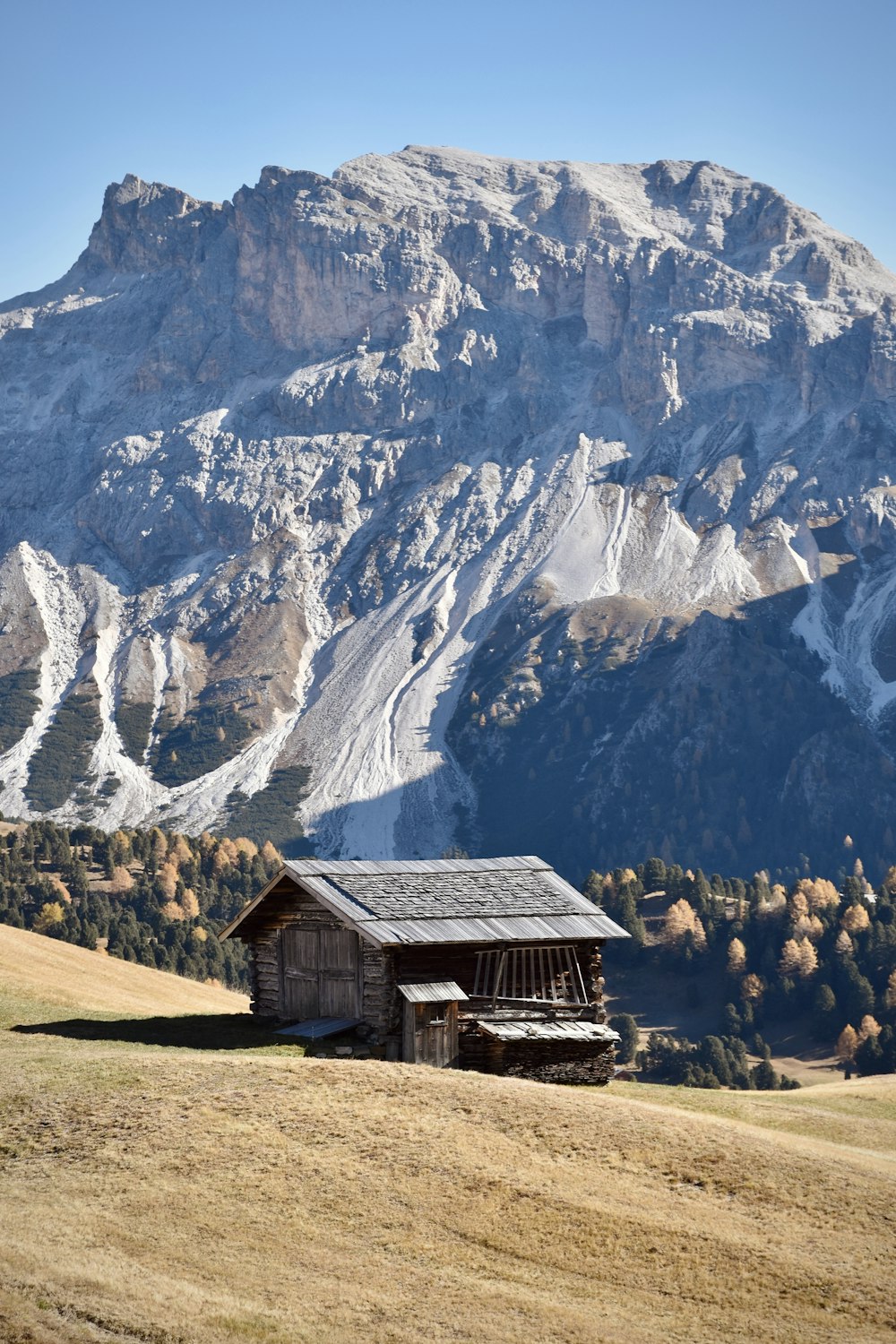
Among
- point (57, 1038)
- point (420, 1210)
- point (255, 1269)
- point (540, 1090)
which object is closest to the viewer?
point (255, 1269)

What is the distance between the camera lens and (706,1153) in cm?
4003

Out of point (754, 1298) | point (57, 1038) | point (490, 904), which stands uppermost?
point (490, 904)

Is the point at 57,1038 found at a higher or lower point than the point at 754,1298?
higher

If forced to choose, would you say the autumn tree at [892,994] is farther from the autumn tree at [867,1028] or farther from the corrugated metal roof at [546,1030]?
the corrugated metal roof at [546,1030]

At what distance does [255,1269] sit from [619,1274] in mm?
7502

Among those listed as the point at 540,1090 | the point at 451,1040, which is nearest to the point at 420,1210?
the point at 540,1090

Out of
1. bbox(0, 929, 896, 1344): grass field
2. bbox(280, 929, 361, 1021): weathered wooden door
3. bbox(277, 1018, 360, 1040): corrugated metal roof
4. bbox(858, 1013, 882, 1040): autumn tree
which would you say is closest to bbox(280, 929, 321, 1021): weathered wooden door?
bbox(280, 929, 361, 1021): weathered wooden door

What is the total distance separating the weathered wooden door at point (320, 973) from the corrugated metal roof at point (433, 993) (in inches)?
103

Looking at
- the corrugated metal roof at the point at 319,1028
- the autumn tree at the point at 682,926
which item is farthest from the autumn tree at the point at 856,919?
the corrugated metal roof at the point at 319,1028

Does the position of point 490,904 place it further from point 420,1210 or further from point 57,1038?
point 420,1210

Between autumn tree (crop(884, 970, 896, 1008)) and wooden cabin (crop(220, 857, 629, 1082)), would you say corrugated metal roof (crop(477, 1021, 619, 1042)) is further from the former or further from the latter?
autumn tree (crop(884, 970, 896, 1008))

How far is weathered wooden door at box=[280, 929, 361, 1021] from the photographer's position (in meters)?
55.1

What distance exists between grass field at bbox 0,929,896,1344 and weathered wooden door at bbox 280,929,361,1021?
8.27m

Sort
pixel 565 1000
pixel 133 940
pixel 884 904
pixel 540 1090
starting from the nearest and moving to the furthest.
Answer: pixel 540 1090
pixel 565 1000
pixel 133 940
pixel 884 904
